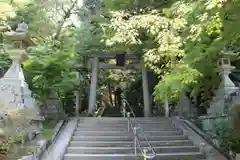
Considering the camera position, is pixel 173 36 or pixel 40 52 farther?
pixel 40 52

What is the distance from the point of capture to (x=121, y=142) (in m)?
9.23

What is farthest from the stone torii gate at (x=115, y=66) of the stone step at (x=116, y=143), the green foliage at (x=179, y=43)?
the stone step at (x=116, y=143)

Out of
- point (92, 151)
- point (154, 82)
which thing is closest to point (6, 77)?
point (92, 151)

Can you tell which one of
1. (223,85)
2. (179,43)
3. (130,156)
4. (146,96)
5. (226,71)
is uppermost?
(179,43)

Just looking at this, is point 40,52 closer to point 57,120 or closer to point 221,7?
point 57,120

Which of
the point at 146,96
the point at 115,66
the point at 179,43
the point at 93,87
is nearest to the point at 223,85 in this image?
→ the point at 179,43

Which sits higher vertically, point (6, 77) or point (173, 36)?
point (173, 36)

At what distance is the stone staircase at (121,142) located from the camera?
326 inches

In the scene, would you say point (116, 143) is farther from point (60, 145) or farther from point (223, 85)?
point (223, 85)

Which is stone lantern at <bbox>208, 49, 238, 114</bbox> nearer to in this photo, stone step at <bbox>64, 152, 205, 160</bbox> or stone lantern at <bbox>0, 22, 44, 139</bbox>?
stone step at <bbox>64, 152, 205, 160</bbox>

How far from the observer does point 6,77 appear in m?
8.83

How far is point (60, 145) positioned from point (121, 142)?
5.77ft

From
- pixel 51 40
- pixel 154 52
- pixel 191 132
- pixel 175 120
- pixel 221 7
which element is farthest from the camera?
pixel 51 40

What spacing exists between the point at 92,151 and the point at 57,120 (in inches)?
149
